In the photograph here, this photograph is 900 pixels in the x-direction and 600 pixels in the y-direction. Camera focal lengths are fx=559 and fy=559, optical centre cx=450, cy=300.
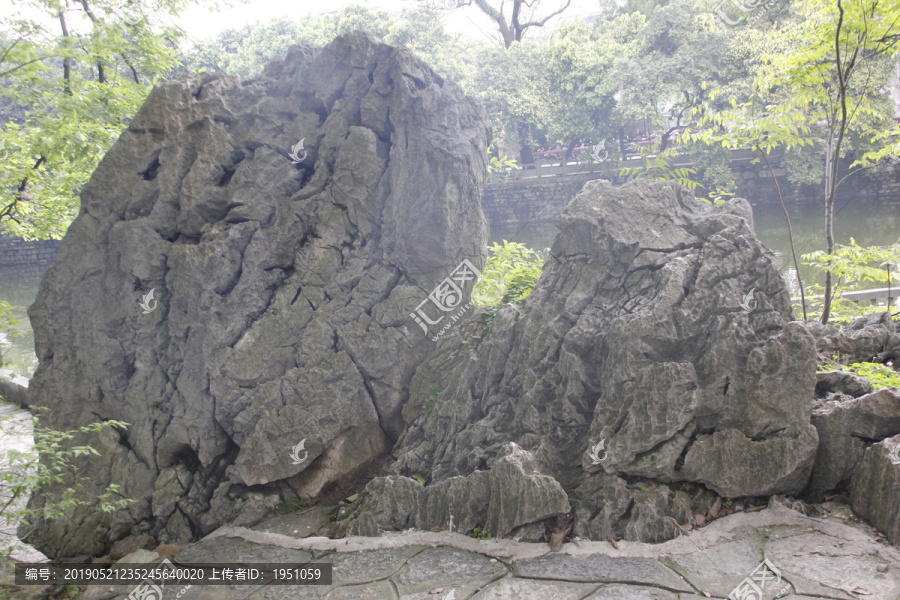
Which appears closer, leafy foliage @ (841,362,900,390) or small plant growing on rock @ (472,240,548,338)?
leafy foliage @ (841,362,900,390)

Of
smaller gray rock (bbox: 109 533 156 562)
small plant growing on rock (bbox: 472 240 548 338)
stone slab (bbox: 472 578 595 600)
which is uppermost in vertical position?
small plant growing on rock (bbox: 472 240 548 338)

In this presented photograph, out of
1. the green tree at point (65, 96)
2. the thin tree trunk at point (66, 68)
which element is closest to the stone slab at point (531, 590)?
the green tree at point (65, 96)

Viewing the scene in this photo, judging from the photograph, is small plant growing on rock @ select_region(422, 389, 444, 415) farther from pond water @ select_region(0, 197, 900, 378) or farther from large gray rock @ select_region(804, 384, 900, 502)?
pond water @ select_region(0, 197, 900, 378)

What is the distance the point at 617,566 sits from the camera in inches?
127

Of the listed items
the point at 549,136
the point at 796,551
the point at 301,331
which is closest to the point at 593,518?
the point at 796,551

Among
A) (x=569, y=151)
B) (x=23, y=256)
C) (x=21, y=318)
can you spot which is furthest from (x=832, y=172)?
(x=23, y=256)

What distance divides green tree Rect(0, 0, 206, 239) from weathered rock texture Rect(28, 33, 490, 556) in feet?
5.92

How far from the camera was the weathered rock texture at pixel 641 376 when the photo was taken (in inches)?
140

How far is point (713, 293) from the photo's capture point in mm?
3906

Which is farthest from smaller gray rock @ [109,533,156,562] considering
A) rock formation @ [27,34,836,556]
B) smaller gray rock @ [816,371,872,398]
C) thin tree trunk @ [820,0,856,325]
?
thin tree trunk @ [820,0,856,325]

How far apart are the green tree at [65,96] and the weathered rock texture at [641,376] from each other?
5.48 m

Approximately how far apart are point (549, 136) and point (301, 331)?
69.0ft

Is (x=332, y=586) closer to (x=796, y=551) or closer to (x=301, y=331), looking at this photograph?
(x=301, y=331)

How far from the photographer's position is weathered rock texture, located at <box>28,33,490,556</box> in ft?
16.3
